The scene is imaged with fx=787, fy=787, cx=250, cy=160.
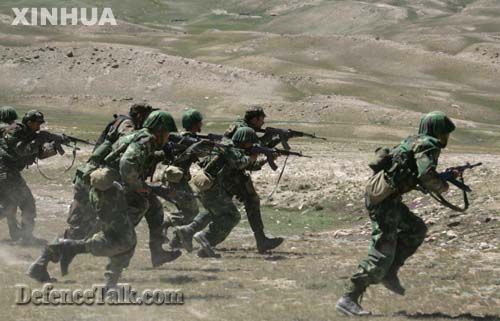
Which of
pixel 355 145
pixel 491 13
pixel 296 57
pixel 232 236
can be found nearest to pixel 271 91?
pixel 355 145

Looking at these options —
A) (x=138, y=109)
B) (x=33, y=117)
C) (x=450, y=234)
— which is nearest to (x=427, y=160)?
(x=138, y=109)

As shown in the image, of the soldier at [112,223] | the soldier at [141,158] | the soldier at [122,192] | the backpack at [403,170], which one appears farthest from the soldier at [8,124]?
the backpack at [403,170]

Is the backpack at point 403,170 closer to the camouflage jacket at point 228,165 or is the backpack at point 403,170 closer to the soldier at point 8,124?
the camouflage jacket at point 228,165

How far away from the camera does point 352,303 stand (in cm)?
820

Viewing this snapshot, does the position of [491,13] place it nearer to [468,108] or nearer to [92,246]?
[468,108]

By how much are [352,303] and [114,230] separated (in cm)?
273

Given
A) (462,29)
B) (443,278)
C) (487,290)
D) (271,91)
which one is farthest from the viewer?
(462,29)

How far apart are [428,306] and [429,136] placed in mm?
2074

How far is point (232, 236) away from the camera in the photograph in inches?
590

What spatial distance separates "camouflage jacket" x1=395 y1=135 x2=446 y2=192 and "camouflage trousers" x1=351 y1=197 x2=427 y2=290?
0.49 meters

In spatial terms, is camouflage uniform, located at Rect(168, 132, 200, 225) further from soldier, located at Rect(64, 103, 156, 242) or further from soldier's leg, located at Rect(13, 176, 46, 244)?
soldier's leg, located at Rect(13, 176, 46, 244)

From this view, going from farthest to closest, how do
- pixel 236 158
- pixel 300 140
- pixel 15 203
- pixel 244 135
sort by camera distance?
pixel 300 140 < pixel 15 203 < pixel 244 135 < pixel 236 158

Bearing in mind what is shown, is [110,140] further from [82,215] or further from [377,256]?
[377,256]

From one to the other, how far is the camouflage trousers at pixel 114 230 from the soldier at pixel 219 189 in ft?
9.87
